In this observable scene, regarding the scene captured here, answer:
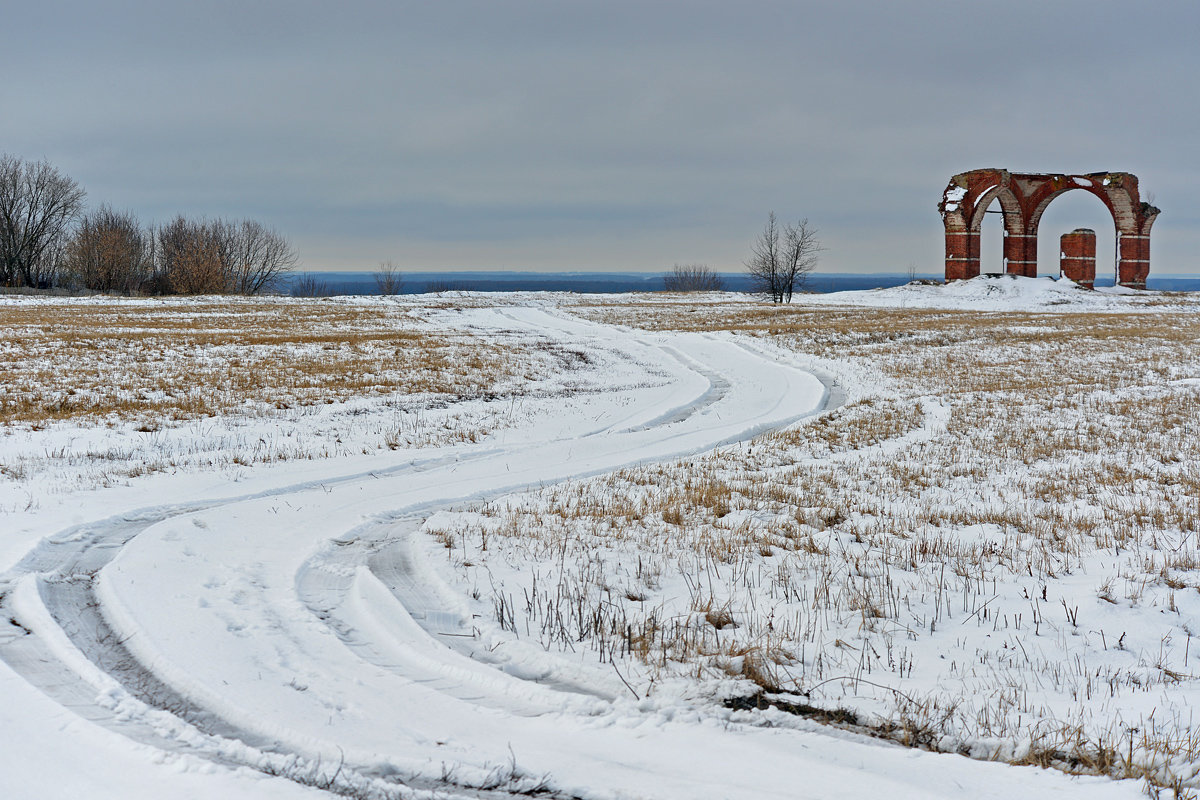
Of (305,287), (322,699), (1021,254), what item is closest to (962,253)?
(1021,254)

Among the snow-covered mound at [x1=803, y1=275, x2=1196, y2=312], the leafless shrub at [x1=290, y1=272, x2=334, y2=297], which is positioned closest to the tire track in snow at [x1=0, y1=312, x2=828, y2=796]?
the snow-covered mound at [x1=803, y1=275, x2=1196, y2=312]

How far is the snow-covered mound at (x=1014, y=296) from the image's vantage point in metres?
54.6

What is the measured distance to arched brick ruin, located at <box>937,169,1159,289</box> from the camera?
62688mm

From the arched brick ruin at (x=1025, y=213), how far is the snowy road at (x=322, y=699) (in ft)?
210

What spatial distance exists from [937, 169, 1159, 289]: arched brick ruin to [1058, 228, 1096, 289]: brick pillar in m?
0.48

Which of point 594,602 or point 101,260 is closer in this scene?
point 594,602

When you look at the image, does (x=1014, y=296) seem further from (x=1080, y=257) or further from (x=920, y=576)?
(x=920, y=576)

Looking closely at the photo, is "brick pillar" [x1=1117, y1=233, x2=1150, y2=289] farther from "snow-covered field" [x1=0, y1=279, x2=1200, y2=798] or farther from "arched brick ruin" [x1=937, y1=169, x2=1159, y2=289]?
"snow-covered field" [x1=0, y1=279, x2=1200, y2=798]

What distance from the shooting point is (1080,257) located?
2516 inches

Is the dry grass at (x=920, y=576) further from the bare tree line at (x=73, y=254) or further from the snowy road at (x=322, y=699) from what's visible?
the bare tree line at (x=73, y=254)

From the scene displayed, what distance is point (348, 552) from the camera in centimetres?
694

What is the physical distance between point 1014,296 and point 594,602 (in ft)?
195

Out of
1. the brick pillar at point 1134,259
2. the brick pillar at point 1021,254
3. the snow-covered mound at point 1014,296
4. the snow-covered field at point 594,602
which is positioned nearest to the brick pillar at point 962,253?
the snow-covered mound at point 1014,296

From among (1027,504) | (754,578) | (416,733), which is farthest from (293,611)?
(1027,504)
